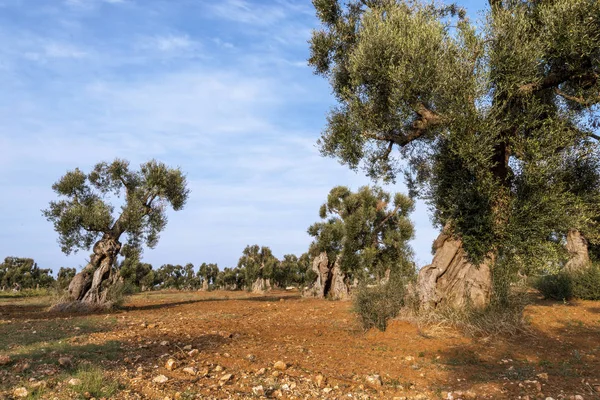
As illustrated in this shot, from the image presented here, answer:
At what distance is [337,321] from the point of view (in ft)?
55.1

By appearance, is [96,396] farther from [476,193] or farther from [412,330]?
[476,193]

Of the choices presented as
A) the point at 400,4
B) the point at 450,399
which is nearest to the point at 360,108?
the point at 400,4

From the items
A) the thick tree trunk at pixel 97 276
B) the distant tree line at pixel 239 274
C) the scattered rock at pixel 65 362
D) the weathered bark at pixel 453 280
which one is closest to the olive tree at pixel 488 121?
the weathered bark at pixel 453 280

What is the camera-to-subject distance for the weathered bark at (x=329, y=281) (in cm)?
3158

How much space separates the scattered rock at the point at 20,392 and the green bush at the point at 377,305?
9414mm

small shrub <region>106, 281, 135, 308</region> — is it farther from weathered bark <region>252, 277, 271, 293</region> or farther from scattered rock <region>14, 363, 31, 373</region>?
weathered bark <region>252, 277, 271, 293</region>

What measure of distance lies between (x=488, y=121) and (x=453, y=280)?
18.1ft

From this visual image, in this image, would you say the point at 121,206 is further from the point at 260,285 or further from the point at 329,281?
the point at 260,285

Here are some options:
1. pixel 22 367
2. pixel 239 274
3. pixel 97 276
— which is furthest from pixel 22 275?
pixel 22 367

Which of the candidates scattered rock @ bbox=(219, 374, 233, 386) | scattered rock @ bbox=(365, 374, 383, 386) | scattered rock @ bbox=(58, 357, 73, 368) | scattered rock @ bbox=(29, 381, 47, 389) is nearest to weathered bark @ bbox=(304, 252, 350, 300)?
scattered rock @ bbox=(365, 374, 383, 386)

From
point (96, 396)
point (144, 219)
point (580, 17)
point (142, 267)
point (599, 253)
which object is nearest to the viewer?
point (96, 396)

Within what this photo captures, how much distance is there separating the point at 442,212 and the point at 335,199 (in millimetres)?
18713

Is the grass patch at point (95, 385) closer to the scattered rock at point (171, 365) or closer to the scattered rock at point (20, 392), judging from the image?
the scattered rock at point (20, 392)

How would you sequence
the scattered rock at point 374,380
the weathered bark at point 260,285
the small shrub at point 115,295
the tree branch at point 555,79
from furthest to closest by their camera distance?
the weathered bark at point 260,285 → the small shrub at point 115,295 → the tree branch at point 555,79 → the scattered rock at point 374,380
